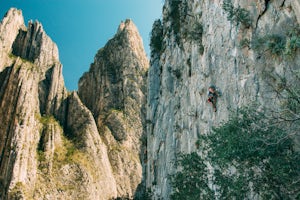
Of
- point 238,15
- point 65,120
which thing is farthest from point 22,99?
point 238,15

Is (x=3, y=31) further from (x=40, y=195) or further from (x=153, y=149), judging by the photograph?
(x=153, y=149)

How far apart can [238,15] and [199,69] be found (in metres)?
7.82

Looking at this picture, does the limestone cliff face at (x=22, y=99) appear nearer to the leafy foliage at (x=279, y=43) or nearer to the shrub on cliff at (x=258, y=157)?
the shrub on cliff at (x=258, y=157)

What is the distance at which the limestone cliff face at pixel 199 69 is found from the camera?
19.2m

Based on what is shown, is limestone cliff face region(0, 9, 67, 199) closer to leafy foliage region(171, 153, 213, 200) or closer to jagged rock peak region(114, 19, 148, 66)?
jagged rock peak region(114, 19, 148, 66)

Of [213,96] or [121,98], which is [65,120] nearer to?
[121,98]

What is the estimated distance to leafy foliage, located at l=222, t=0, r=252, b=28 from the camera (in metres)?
21.3

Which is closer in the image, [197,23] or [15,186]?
[197,23]

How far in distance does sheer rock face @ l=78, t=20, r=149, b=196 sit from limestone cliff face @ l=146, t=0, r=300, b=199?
138 feet

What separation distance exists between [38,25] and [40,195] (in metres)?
63.4

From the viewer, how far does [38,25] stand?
107312mm

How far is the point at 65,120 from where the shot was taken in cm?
8625

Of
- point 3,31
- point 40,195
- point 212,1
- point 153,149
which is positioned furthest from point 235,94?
point 3,31

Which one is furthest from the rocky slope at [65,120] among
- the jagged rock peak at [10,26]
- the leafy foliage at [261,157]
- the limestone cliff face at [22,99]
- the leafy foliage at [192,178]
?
the leafy foliage at [261,157]
